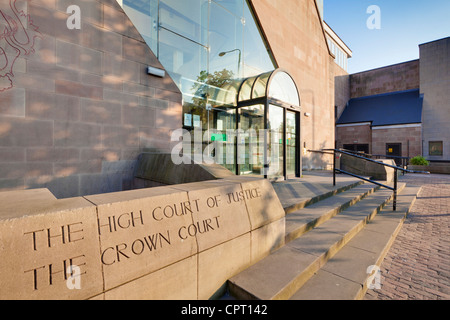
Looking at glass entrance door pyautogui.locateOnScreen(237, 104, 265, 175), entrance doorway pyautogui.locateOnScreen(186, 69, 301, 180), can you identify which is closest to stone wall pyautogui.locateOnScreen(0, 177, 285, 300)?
entrance doorway pyautogui.locateOnScreen(186, 69, 301, 180)

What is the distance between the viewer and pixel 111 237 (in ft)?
5.55

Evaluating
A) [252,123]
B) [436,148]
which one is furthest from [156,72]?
[436,148]

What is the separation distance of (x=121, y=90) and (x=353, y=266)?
533 centimetres

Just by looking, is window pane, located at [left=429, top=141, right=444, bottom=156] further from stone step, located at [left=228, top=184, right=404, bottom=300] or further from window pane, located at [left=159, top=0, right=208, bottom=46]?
window pane, located at [left=159, top=0, right=208, bottom=46]

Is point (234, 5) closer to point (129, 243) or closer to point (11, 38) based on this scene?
point (11, 38)

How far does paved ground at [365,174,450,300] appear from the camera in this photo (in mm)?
2521

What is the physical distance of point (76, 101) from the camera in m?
4.19

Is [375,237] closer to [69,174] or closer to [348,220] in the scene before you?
[348,220]

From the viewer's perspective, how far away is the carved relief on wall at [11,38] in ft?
11.5

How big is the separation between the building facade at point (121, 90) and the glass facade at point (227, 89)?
4cm

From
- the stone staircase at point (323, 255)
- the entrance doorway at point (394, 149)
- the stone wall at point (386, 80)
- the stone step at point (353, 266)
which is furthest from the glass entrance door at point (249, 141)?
the stone wall at point (386, 80)

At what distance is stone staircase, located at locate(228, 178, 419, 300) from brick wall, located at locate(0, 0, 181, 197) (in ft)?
12.0

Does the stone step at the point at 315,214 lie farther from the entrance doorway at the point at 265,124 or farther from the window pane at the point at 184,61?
the window pane at the point at 184,61

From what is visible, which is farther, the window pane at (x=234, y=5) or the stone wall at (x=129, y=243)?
the window pane at (x=234, y=5)
